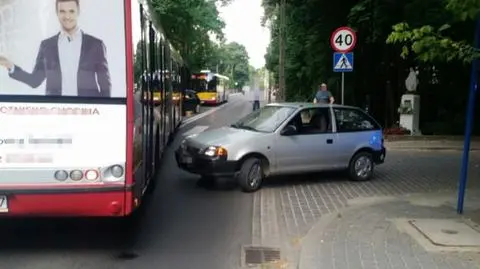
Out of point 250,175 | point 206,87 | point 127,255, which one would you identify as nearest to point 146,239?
point 127,255

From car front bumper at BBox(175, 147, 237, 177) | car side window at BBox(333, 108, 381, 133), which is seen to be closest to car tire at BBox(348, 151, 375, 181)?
car side window at BBox(333, 108, 381, 133)

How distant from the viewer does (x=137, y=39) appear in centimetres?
693

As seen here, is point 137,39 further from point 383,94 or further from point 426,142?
point 383,94

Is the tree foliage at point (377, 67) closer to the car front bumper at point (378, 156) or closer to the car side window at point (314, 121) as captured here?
the car front bumper at point (378, 156)

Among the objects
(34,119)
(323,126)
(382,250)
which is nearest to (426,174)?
(323,126)

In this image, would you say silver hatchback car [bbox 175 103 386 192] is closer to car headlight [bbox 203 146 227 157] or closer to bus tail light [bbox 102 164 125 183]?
car headlight [bbox 203 146 227 157]

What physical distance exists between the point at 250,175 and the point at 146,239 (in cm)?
330

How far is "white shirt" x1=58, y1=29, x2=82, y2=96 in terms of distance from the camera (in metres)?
6.20

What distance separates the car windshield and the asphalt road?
1.56 metres

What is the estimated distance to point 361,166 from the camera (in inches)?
476

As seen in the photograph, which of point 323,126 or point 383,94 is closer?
point 323,126

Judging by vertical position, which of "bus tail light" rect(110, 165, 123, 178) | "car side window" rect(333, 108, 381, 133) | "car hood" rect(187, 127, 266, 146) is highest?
"car side window" rect(333, 108, 381, 133)

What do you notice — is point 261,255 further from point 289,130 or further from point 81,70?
point 289,130

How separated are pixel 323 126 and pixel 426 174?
2745mm
